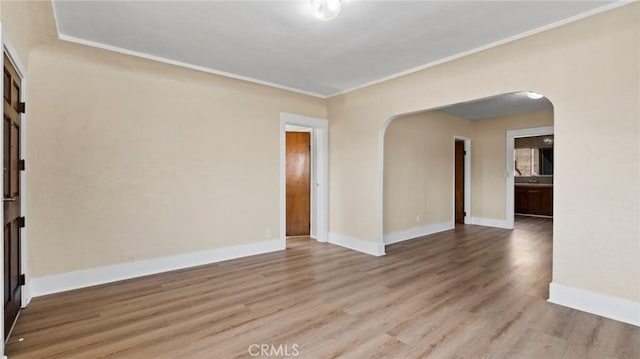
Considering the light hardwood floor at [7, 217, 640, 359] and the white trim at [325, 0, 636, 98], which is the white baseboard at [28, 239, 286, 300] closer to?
the light hardwood floor at [7, 217, 640, 359]

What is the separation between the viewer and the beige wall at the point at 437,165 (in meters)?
5.52

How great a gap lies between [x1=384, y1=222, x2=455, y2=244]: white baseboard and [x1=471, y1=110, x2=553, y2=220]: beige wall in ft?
3.60

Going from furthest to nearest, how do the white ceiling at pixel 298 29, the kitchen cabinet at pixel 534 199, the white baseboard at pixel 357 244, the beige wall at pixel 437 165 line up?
1. the kitchen cabinet at pixel 534 199
2. the beige wall at pixel 437 165
3. the white baseboard at pixel 357 244
4. the white ceiling at pixel 298 29

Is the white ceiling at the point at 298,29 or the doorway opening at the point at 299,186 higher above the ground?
the white ceiling at the point at 298,29

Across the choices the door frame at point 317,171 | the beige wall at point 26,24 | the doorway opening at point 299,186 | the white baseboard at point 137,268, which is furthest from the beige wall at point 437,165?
the beige wall at point 26,24

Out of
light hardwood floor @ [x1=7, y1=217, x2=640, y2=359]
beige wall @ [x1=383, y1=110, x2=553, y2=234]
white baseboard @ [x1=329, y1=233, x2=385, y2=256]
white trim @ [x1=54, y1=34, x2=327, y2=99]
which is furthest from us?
beige wall @ [x1=383, y1=110, x2=553, y2=234]

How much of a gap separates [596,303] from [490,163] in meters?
4.90

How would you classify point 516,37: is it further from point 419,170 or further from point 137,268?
point 137,268

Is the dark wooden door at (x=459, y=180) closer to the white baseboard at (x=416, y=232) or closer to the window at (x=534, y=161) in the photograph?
the white baseboard at (x=416, y=232)

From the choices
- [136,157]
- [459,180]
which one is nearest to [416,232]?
[459,180]

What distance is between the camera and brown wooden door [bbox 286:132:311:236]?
601 cm

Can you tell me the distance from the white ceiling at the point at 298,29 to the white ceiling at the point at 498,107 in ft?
6.79

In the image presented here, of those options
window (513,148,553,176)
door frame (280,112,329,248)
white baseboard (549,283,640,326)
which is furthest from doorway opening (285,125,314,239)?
window (513,148,553,176)

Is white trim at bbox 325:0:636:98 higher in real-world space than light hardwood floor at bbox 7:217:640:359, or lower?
higher
